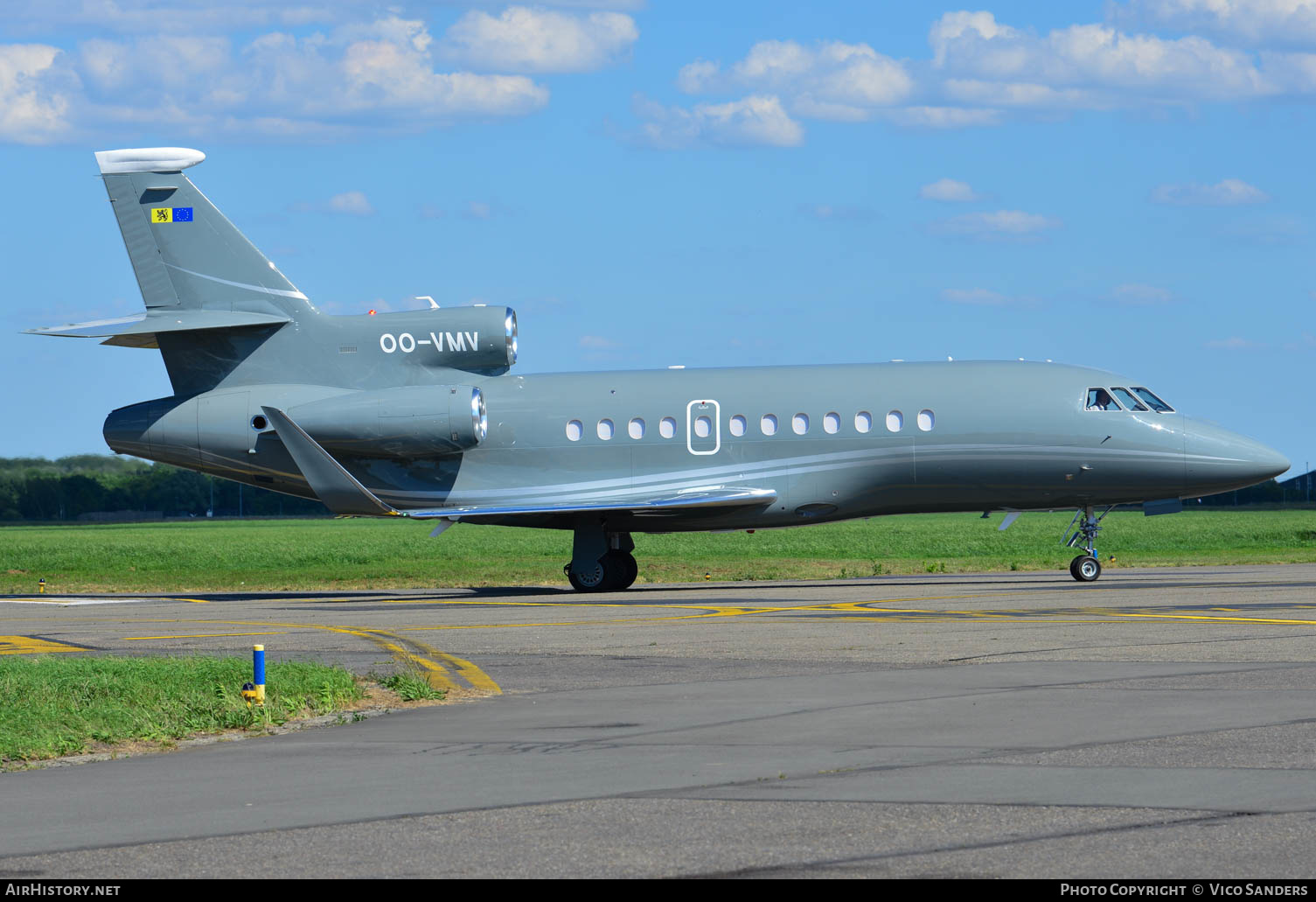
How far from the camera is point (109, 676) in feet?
48.8

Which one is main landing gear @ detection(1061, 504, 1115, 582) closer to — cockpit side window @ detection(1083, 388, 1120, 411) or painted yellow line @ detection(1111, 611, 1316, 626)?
cockpit side window @ detection(1083, 388, 1120, 411)

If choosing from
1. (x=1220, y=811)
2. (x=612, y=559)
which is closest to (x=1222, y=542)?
(x=612, y=559)

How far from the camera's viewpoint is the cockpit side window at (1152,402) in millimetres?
29734

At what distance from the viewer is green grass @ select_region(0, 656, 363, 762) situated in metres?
12.1

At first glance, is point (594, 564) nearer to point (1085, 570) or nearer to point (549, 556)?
point (1085, 570)

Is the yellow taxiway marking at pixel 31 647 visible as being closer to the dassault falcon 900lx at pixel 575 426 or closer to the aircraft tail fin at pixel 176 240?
the dassault falcon 900lx at pixel 575 426

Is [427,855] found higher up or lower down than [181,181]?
lower down

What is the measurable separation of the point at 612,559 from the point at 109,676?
56.0 ft

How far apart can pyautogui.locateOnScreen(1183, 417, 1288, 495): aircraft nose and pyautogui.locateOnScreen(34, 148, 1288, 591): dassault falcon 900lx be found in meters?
0.04

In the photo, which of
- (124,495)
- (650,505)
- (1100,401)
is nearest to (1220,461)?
(1100,401)

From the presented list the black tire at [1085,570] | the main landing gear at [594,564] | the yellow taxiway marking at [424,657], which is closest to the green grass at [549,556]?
the main landing gear at [594,564]

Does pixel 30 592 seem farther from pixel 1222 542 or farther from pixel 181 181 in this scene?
pixel 1222 542

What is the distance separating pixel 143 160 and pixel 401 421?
788 cm

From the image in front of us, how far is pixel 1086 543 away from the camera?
1179 inches
